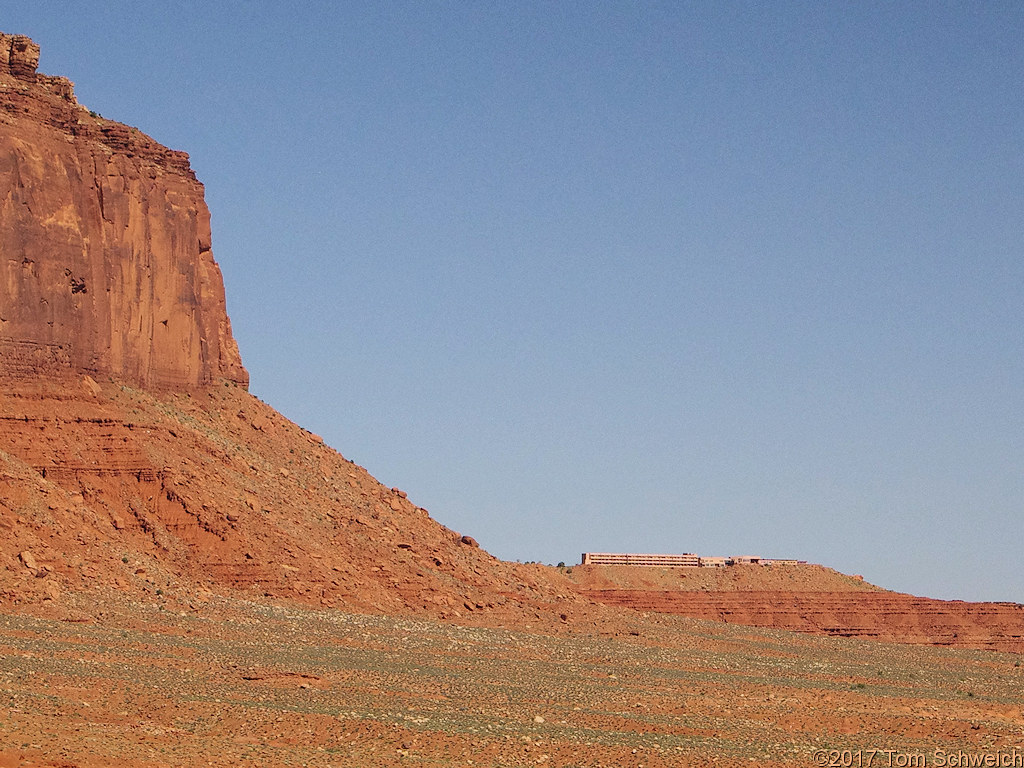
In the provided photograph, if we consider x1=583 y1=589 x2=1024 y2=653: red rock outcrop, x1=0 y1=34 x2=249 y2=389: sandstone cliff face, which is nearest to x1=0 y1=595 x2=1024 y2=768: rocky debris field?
x1=0 y1=34 x2=249 y2=389: sandstone cliff face

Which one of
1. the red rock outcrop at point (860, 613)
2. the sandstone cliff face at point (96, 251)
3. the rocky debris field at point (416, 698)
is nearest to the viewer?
the rocky debris field at point (416, 698)

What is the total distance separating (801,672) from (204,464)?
20.7m

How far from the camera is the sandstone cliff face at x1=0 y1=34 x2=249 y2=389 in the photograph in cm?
5572

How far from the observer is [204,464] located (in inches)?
2254

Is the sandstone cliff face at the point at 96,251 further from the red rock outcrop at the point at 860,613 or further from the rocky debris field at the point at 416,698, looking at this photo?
the red rock outcrop at the point at 860,613

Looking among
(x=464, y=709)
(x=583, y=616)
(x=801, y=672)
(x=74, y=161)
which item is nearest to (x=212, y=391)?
(x=74, y=161)

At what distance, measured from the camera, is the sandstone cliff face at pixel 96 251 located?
183 ft

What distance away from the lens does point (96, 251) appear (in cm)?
5950

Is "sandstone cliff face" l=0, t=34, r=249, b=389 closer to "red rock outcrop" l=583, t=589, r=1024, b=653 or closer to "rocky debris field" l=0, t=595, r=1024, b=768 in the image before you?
"rocky debris field" l=0, t=595, r=1024, b=768

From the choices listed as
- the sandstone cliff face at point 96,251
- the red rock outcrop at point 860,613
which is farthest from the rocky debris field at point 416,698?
the red rock outcrop at point 860,613

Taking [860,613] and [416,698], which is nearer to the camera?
[416,698]

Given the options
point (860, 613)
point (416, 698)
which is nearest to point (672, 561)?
point (860, 613)

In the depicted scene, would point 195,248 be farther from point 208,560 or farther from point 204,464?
point 208,560

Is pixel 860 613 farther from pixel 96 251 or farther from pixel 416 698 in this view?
pixel 416 698
